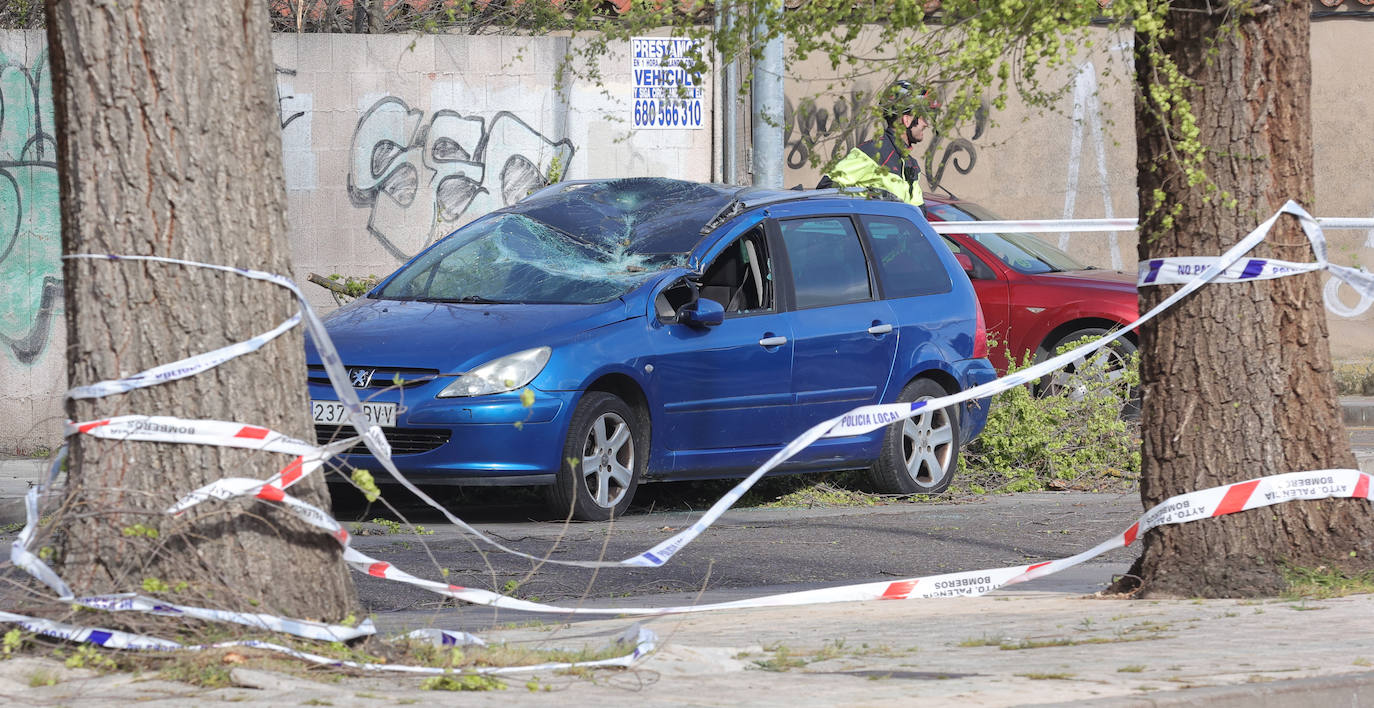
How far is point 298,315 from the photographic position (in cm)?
467

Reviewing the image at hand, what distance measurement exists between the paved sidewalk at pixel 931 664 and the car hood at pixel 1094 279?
683 cm

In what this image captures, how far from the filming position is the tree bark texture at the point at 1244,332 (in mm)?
6105

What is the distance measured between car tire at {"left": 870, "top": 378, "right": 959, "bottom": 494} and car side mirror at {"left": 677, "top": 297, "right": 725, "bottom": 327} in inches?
61.1

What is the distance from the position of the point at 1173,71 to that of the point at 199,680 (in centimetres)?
377

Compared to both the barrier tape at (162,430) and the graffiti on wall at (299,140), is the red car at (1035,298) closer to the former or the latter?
the graffiti on wall at (299,140)

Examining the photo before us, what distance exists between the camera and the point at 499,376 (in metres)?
8.21

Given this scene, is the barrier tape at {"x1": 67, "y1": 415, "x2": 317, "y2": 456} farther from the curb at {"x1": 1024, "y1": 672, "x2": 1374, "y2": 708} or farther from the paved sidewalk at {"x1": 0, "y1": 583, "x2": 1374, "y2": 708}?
the curb at {"x1": 1024, "y1": 672, "x2": 1374, "y2": 708}

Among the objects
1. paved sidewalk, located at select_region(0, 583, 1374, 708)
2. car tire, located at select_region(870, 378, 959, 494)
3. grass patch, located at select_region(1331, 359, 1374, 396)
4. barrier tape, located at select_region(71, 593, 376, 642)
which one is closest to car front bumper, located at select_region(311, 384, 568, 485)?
paved sidewalk, located at select_region(0, 583, 1374, 708)

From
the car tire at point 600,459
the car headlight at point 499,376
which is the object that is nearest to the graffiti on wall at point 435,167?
the car tire at point 600,459

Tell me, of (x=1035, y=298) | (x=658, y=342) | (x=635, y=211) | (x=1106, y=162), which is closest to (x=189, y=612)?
(x=658, y=342)

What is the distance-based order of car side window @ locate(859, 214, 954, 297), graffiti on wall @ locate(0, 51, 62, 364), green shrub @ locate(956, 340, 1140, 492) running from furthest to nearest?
1. graffiti on wall @ locate(0, 51, 62, 364)
2. green shrub @ locate(956, 340, 1140, 492)
3. car side window @ locate(859, 214, 954, 297)

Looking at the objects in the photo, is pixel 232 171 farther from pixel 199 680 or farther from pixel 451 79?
pixel 451 79

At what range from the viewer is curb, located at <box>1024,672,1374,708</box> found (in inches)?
168

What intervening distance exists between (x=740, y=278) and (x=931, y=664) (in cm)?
488
